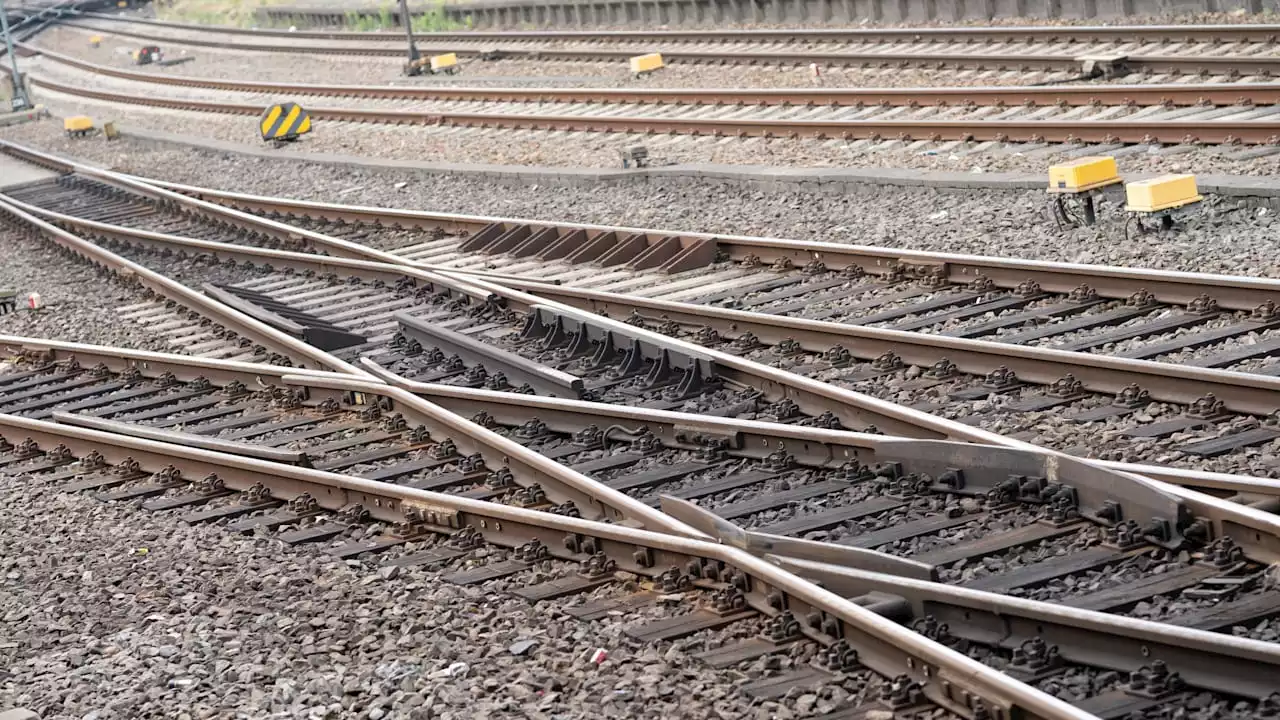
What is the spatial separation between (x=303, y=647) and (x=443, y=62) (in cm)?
2447

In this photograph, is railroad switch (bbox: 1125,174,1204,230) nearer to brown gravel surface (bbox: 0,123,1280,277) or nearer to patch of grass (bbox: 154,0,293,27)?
brown gravel surface (bbox: 0,123,1280,277)

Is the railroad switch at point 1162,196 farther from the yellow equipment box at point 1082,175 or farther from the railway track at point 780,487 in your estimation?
the railway track at point 780,487

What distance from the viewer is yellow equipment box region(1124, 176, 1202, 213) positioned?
11.7 meters

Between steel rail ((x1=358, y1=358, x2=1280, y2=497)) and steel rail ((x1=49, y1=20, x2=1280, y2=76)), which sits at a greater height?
steel rail ((x1=49, y1=20, x2=1280, y2=76))

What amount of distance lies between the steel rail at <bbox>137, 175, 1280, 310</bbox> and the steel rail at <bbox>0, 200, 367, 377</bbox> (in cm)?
167

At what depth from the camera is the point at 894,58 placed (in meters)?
21.4

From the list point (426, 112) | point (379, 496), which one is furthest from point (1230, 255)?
point (426, 112)

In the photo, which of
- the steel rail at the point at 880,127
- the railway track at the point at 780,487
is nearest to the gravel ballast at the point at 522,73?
the steel rail at the point at 880,127

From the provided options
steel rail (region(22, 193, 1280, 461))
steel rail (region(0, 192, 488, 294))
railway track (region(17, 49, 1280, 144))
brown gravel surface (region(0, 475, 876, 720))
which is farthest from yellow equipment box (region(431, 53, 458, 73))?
brown gravel surface (region(0, 475, 876, 720))

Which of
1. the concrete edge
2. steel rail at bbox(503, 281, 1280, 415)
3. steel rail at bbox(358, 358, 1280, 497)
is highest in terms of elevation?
the concrete edge

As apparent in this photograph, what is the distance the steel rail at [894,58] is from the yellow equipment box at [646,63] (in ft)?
1.89

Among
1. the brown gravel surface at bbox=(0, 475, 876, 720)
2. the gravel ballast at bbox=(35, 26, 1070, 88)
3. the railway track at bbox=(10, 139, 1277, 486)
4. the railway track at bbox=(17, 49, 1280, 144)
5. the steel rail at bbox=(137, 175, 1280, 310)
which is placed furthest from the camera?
the gravel ballast at bbox=(35, 26, 1070, 88)

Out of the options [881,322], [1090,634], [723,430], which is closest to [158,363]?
[881,322]

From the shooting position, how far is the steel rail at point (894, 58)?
648 inches
